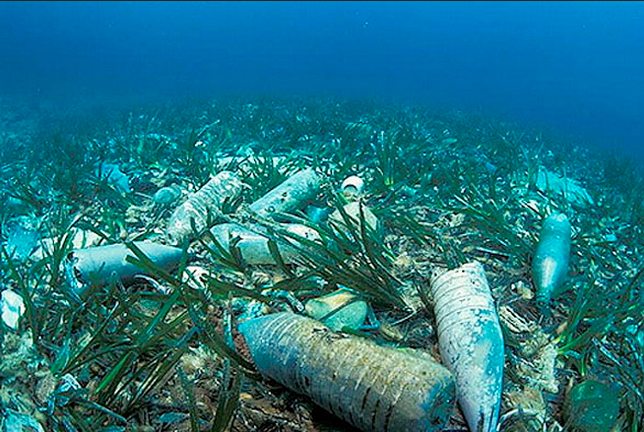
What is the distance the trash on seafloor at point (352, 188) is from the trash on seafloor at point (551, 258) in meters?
1.84

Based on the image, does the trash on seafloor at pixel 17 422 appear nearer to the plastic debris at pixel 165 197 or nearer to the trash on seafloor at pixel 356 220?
the trash on seafloor at pixel 356 220

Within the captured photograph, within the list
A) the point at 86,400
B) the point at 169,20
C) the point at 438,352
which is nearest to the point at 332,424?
the point at 438,352

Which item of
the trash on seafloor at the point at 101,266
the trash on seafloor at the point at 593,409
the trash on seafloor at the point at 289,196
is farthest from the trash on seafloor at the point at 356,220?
the trash on seafloor at the point at 593,409

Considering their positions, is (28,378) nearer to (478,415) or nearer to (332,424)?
(332,424)

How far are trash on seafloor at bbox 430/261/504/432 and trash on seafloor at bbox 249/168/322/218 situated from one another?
1.72 metres

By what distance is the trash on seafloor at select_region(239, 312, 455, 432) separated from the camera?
1585 millimetres

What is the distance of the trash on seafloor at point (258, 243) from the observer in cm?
301

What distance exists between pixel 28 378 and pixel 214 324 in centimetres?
89

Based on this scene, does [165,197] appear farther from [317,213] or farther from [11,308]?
[11,308]

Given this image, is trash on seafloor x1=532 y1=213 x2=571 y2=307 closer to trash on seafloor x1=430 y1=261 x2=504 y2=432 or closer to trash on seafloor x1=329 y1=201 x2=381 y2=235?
trash on seafloor x1=430 y1=261 x2=504 y2=432

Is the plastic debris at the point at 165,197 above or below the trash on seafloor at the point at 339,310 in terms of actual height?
above

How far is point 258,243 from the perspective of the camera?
3121 millimetres

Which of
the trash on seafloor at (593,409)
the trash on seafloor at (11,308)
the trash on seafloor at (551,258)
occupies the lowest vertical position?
the trash on seafloor at (593,409)

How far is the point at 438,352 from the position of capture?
2385mm
